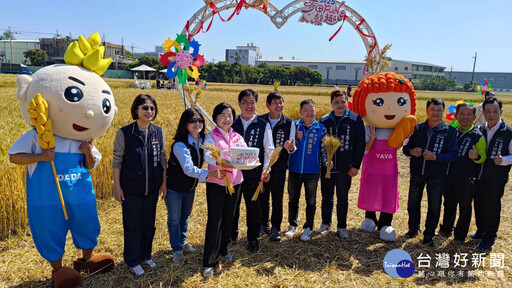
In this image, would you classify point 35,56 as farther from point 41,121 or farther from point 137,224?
point 137,224

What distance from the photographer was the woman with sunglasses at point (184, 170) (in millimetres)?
3318

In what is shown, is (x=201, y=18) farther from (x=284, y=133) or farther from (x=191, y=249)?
(x=191, y=249)

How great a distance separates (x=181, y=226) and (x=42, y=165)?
1.66m

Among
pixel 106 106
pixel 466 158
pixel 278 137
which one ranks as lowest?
pixel 466 158

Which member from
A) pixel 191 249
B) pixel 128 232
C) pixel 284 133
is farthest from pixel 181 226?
pixel 284 133

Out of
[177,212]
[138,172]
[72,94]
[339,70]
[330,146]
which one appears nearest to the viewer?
[72,94]

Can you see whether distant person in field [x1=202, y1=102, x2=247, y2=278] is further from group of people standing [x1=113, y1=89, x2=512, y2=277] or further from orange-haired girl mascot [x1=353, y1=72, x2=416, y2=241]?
orange-haired girl mascot [x1=353, y1=72, x2=416, y2=241]

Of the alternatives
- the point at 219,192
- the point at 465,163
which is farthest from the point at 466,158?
the point at 219,192

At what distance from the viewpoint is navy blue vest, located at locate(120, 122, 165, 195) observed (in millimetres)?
3359

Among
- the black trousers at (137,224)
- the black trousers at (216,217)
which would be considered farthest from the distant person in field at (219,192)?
the black trousers at (137,224)

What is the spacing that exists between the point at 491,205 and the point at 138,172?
4546mm

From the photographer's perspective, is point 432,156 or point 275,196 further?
point 275,196

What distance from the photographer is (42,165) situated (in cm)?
310

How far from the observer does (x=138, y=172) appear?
11.1 ft
